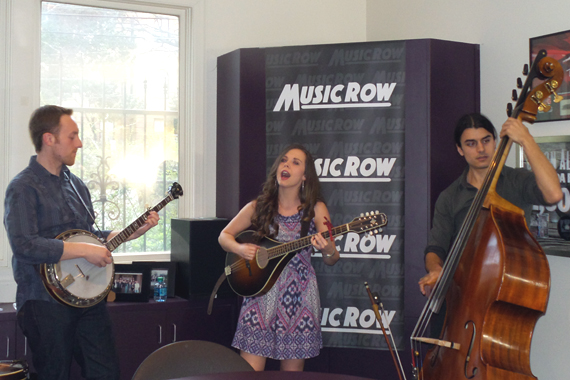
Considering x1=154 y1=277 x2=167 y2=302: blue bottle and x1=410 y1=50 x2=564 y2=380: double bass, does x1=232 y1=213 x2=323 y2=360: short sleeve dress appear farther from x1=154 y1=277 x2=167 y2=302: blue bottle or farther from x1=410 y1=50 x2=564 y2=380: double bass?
x1=410 y1=50 x2=564 y2=380: double bass

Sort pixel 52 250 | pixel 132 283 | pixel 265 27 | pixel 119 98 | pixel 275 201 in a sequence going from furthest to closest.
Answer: pixel 265 27 < pixel 119 98 < pixel 132 283 < pixel 275 201 < pixel 52 250

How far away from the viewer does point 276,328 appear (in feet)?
9.51

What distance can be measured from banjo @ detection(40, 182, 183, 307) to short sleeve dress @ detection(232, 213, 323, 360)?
0.74m

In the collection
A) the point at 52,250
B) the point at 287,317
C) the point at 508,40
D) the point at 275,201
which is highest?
the point at 508,40

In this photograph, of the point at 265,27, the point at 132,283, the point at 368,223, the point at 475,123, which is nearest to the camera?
the point at 475,123

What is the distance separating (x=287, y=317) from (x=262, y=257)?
0.33m

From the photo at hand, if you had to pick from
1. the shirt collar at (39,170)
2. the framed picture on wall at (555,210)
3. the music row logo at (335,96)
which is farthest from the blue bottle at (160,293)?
the framed picture on wall at (555,210)

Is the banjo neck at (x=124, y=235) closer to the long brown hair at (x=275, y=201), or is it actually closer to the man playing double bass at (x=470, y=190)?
the long brown hair at (x=275, y=201)

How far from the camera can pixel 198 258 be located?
3.56m

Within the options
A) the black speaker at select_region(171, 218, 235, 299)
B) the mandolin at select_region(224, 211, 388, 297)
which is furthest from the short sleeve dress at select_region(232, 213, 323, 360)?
the black speaker at select_region(171, 218, 235, 299)

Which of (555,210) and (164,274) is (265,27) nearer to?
(164,274)

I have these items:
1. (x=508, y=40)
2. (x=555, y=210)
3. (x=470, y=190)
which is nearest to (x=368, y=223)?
(x=470, y=190)

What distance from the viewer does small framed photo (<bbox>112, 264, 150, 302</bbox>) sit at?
3.42 m

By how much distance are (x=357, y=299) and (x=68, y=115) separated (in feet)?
6.37
